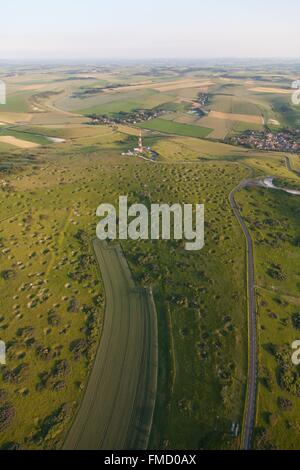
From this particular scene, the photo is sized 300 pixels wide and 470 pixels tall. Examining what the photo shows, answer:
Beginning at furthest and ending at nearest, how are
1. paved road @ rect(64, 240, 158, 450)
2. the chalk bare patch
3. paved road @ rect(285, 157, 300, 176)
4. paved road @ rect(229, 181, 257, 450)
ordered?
the chalk bare patch, paved road @ rect(285, 157, 300, 176), paved road @ rect(229, 181, 257, 450), paved road @ rect(64, 240, 158, 450)

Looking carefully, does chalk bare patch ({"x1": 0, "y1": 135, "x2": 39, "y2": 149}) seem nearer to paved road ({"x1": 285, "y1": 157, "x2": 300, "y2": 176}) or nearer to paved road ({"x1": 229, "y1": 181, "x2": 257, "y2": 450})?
paved road ({"x1": 285, "y1": 157, "x2": 300, "y2": 176})

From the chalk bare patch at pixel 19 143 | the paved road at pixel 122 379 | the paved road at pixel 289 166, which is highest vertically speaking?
the chalk bare patch at pixel 19 143

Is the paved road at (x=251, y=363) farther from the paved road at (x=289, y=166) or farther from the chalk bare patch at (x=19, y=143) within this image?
the chalk bare patch at (x=19, y=143)

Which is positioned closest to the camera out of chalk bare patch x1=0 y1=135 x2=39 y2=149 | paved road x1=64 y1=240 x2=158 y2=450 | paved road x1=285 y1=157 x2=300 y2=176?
paved road x1=64 y1=240 x2=158 y2=450

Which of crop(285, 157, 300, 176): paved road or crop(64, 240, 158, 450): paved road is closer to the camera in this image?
crop(64, 240, 158, 450): paved road

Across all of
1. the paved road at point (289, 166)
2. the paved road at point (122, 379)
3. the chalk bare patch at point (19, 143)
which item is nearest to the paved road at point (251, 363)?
the paved road at point (122, 379)

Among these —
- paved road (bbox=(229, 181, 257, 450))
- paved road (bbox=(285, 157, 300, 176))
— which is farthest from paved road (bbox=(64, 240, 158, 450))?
paved road (bbox=(285, 157, 300, 176))

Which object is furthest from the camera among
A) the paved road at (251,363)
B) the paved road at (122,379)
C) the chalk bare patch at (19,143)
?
the chalk bare patch at (19,143)

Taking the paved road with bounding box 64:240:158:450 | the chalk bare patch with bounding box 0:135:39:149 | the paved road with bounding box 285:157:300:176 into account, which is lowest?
the paved road with bounding box 64:240:158:450
